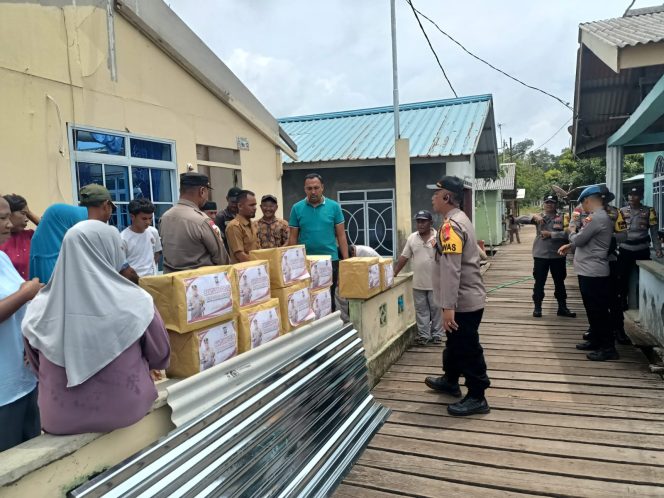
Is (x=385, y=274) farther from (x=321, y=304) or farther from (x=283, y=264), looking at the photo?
(x=283, y=264)

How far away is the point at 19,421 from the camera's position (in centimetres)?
210

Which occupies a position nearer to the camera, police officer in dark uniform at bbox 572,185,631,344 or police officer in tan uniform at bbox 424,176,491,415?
police officer in tan uniform at bbox 424,176,491,415

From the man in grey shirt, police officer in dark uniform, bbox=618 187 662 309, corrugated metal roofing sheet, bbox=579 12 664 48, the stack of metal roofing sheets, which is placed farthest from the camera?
police officer in dark uniform, bbox=618 187 662 309

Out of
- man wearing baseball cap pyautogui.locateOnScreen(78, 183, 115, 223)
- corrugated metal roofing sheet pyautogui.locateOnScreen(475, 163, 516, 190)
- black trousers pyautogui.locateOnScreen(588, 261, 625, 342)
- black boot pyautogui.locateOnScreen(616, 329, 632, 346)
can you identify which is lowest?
black boot pyautogui.locateOnScreen(616, 329, 632, 346)

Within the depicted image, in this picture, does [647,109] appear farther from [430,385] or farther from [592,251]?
[430,385]

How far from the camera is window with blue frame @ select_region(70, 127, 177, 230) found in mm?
4938

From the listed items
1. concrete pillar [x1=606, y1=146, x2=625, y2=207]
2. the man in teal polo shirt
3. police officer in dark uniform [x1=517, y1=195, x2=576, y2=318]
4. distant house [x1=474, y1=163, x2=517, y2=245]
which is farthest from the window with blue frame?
distant house [x1=474, y1=163, x2=517, y2=245]

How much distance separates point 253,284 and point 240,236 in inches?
52.7

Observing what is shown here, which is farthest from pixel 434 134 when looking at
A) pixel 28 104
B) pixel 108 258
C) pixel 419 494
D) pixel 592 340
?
pixel 108 258

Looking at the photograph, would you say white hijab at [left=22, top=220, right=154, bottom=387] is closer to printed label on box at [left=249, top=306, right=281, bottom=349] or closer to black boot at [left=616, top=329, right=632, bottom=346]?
printed label on box at [left=249, top=306, right=281, bottom=349]

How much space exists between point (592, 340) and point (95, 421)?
16.9 ft

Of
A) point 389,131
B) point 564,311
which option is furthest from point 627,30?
point 389,131

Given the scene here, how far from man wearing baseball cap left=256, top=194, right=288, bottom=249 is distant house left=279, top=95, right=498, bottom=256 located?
5.45 metres

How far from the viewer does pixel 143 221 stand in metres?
4.96
